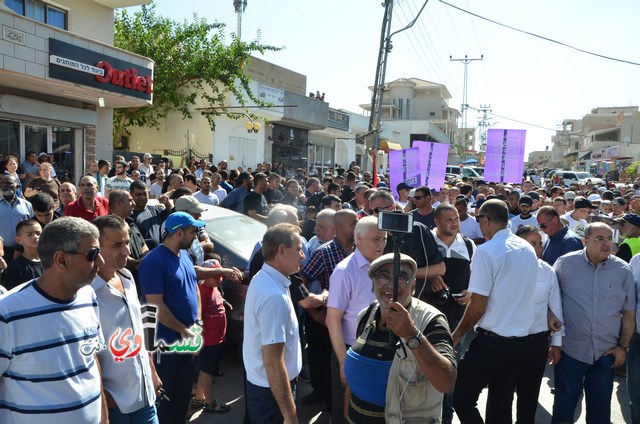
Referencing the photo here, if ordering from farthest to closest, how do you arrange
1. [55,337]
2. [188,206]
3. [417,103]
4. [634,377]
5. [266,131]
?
[417,103] < [266,131] < [188,206] < [634,377] < [55,337]

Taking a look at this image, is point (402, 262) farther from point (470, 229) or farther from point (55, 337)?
→ point (470, 229)

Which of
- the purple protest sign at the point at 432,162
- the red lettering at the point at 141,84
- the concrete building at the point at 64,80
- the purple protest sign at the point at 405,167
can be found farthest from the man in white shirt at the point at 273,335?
the red lettering at the point at 141,84

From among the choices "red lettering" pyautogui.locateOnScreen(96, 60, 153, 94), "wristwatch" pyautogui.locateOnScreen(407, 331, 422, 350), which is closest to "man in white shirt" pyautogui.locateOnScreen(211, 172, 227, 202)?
"red lettering" pyautogui.locateOnScreen(96, 60, 153, 94)

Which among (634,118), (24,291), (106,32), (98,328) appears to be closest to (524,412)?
(98,328)

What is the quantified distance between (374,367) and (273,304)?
0.67 metres

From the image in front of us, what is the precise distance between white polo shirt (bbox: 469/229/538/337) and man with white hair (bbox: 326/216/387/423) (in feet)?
2.79

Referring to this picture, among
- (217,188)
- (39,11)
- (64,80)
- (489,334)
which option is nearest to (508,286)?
(489,334)

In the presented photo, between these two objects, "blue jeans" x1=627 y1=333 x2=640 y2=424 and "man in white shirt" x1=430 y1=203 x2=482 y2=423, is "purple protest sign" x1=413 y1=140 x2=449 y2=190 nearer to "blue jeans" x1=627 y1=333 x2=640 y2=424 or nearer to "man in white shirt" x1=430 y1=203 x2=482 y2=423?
"man in white shirt" x1=430 y1=203 x2=482 y2=423

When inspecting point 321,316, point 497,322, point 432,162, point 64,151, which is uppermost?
point 432,162

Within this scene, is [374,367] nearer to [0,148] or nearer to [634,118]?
[0,148]

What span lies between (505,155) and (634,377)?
7326 millimetres

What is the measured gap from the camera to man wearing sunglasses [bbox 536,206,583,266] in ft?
19.2

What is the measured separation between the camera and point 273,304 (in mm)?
2889

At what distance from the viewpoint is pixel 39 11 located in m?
→ 13.6
